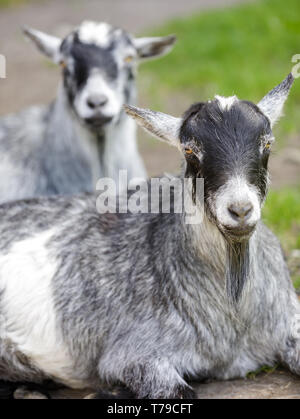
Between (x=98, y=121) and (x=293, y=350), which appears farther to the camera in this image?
(x=98, y=121)

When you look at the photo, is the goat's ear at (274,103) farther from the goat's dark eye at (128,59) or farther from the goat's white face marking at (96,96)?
the goat's dark eye at (128,59)

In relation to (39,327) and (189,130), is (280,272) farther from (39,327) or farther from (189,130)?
(39,327)

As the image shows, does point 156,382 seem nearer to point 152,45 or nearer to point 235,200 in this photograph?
point 235,200

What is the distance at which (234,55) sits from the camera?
438 inches

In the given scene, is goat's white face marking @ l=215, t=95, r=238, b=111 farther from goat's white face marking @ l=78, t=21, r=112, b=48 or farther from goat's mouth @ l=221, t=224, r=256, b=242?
goat's white face marking @ l=78, t=21, r=112, b=48

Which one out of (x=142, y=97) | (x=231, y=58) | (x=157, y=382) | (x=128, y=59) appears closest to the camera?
(x=157, y=382)

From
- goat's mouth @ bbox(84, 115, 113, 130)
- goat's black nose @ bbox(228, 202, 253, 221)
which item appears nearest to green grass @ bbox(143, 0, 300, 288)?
goat's mouth @ bbox(84, 115, 113, 130)

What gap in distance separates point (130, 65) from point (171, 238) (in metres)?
2.64

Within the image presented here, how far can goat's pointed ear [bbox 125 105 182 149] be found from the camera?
166 inches

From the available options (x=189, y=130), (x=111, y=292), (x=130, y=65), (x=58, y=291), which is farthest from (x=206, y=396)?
(x=130, y=65)

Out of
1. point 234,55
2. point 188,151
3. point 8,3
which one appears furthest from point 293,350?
point 8,3

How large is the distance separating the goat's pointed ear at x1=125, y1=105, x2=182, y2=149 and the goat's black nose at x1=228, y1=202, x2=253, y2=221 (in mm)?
717

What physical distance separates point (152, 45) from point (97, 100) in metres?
1.25

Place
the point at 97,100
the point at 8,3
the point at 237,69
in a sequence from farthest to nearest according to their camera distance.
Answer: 1. the point at 8,3
2. the point at 237,69
3. the point at 97,100
